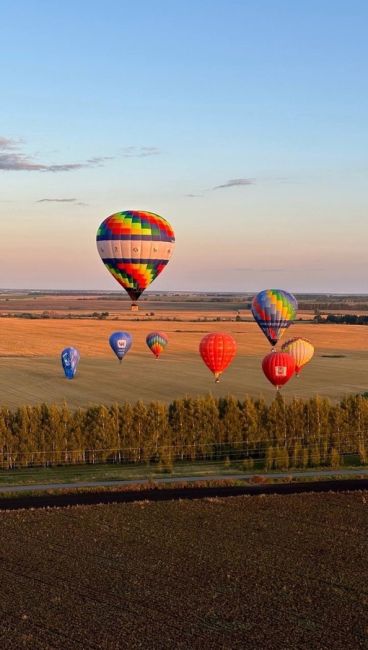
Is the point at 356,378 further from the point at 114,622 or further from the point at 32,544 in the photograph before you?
the point at 114,622

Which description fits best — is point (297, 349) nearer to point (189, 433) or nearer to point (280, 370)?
point (280, 370)

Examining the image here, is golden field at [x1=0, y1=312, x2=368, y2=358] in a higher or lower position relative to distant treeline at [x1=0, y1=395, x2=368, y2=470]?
higher

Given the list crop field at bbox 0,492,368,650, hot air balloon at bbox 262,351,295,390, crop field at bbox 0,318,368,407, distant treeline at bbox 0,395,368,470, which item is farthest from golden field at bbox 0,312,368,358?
crop field at bbox 0,492,368,650

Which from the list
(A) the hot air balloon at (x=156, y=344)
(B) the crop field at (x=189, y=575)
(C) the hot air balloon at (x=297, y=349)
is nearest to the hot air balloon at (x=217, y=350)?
(C) the hot air balloon at (x=297, y=349)

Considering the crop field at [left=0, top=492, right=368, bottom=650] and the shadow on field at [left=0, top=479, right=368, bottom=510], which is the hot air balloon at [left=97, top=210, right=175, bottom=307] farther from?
the crop field at [left=0, top=492, right=368, bottom=650]

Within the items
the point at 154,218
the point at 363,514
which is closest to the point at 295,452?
the point at 363,514

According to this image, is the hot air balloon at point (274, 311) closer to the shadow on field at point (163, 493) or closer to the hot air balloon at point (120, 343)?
the hot air balloon at point (120, 343)
